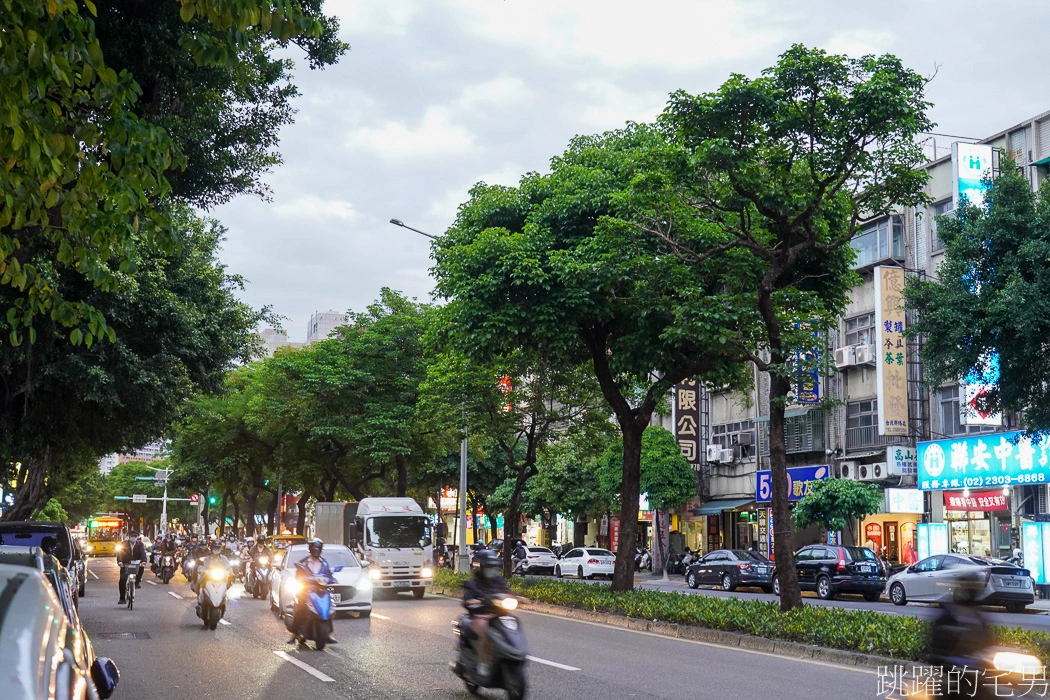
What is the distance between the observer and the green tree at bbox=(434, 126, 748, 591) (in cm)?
1967

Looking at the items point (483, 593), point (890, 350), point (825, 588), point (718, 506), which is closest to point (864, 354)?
point (890, 350)

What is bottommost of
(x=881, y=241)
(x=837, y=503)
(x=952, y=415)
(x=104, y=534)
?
(x=104, y=534)

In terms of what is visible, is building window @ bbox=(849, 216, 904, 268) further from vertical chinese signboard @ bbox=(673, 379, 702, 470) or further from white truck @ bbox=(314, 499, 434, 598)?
white truck @ bbox=(314, 499, 434, 598)

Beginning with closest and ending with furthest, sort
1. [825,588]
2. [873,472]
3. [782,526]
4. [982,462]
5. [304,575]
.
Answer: [304,575] → [782,526] → [825,588] → [982,462] → [873,472]

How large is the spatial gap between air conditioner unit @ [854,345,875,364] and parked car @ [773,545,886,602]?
10.2 meters

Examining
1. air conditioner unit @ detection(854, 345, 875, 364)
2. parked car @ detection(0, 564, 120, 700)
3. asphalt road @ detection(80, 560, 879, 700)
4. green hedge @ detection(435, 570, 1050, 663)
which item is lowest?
asphalt road @ detection(80, 560, 879, 700)

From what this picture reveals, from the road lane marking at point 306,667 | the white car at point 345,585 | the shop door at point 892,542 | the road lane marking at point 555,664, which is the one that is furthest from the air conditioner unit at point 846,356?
the road lane marking at point 306,667

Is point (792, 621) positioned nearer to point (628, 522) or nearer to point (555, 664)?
point (555, 664)

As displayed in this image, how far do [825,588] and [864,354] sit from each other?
11884mm

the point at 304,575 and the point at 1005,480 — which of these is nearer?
the point at 304,575

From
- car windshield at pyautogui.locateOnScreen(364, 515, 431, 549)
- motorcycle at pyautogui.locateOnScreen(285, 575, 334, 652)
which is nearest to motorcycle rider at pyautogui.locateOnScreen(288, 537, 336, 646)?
motorcycle at pyautogui.locateOnScreen(285, 575, 334, 652)

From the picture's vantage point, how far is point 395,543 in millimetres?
31281

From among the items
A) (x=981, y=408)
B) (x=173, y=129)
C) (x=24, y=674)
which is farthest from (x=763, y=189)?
(x=24, y=674)

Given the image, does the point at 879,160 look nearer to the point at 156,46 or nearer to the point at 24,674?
the point at 156,46
